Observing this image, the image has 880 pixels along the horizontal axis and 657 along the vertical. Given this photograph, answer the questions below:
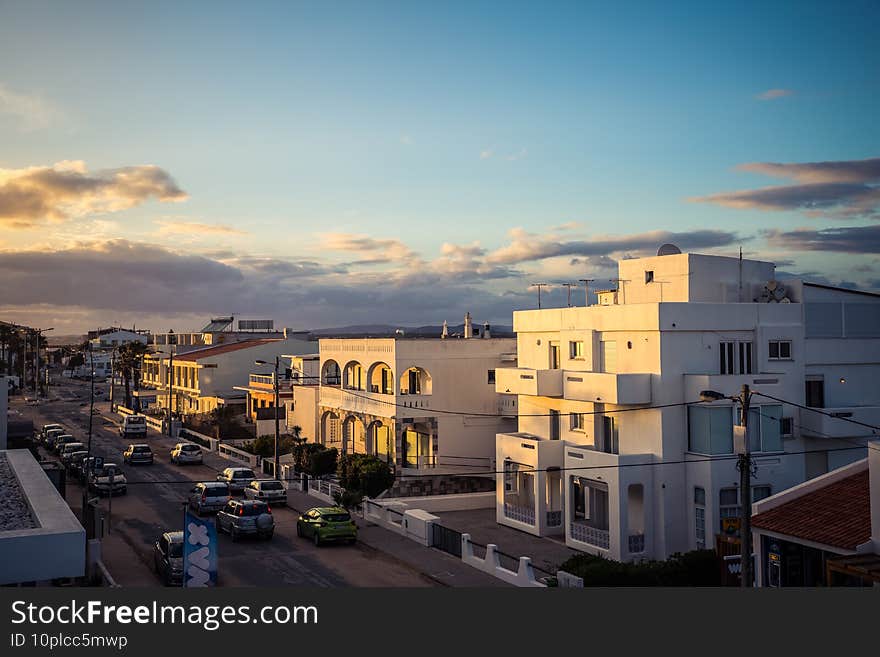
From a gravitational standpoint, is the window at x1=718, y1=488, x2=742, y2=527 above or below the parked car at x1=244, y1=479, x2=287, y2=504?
above

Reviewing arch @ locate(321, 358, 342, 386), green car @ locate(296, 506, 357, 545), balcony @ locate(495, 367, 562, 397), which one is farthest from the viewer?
arch @ locate(321, 358, 342, 386)

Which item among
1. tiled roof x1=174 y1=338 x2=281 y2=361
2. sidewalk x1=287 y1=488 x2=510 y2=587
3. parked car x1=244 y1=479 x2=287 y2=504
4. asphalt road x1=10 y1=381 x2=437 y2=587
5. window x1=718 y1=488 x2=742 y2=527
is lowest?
sidewalk x1=287 y1=488 x2=510 y2=587

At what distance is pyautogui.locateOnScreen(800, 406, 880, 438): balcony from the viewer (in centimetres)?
3234

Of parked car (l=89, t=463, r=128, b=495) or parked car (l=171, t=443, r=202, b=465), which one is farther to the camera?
parked car (l=171, t=443, r=202, b=465)

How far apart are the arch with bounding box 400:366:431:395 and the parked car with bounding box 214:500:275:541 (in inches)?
654

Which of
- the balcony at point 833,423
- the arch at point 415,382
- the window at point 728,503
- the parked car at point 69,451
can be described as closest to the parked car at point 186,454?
the parked car at point 69,451

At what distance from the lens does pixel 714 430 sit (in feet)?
99.1

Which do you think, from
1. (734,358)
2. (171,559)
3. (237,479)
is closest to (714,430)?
(734,358)

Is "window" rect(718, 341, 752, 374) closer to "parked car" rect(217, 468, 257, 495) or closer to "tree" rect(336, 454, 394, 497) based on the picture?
"tree" rect(336, 454, 394, 497)

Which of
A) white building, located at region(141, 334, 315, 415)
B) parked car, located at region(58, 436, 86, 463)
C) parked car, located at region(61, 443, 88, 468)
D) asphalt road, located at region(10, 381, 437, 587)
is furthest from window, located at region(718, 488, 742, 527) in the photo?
white building, located at region(141, 334, 315, 415)

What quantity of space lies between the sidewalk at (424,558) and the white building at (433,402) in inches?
405

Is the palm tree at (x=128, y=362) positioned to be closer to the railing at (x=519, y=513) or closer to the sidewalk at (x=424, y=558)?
the sidewalk at (x=424, y=558)

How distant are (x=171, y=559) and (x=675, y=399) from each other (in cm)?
1829

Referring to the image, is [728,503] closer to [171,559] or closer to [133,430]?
[171,559]
